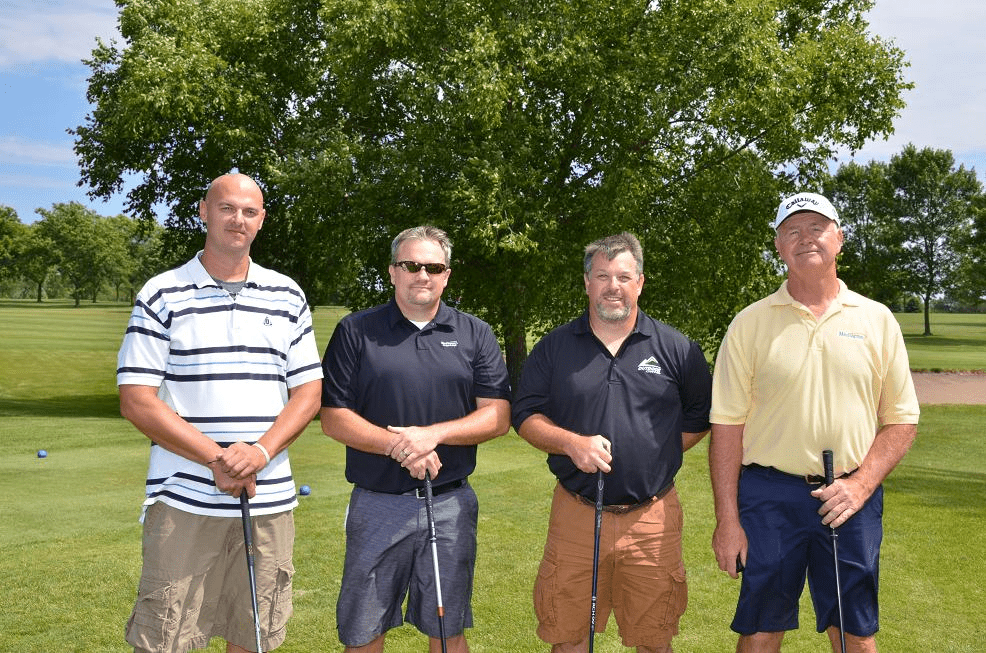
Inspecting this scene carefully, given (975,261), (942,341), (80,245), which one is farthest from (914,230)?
(80,245)

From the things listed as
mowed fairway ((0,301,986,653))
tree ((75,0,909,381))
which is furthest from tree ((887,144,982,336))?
mowed fairway ((0,301,986,653))

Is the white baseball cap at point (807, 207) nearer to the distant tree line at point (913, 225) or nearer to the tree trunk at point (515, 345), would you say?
the tree trunk at point (515, 345)

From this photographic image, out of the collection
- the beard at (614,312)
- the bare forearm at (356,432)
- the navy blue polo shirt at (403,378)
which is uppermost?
the beard at (614,312)

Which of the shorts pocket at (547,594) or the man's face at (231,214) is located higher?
the man's face at (231,214)

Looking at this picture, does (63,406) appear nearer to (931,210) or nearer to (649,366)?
(649,366)

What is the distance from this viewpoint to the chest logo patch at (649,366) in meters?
4.39

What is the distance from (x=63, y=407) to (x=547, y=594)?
880 inches

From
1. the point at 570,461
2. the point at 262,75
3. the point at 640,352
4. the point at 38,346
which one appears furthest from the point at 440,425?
the point at 38,346

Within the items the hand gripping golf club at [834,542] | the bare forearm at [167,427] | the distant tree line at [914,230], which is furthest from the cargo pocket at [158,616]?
the distant tree line at [914,230]

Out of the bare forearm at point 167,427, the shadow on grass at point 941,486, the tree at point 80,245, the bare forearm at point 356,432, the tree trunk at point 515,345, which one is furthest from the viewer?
the tree at point 80,245

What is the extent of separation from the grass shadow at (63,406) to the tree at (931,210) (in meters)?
63.5

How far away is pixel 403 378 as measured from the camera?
4.32 meters

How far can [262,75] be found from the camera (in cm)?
2230

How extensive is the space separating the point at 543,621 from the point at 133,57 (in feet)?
71.4
